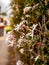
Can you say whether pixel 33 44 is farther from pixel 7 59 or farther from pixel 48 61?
pixel 7 59

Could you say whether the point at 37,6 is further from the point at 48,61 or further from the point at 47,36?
the point at 48,61

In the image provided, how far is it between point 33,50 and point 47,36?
0.32m

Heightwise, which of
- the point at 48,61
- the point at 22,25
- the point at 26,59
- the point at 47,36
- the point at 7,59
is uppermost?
the point at 7,59

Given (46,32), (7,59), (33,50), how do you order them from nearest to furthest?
(46,32) < (33,50) < (7,59)

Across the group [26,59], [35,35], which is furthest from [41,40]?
[26,59]

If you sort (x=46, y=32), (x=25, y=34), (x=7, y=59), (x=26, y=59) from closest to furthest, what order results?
(x=46, y=32), (x=25, y=34), (x=26, y=59), (x=7, y=59)

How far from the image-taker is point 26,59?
3.36m

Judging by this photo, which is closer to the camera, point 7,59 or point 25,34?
point 25,34

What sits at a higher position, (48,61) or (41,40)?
(41,40)

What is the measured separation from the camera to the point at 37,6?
2250 mm

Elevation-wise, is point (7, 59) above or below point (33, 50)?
above

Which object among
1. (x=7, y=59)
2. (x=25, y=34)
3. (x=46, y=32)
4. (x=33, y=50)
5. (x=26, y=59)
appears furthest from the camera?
(x=7, y=59)

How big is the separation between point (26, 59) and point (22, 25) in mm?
1237

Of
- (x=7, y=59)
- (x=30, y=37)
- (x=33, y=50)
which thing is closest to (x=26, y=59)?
(x=7, y=59)
